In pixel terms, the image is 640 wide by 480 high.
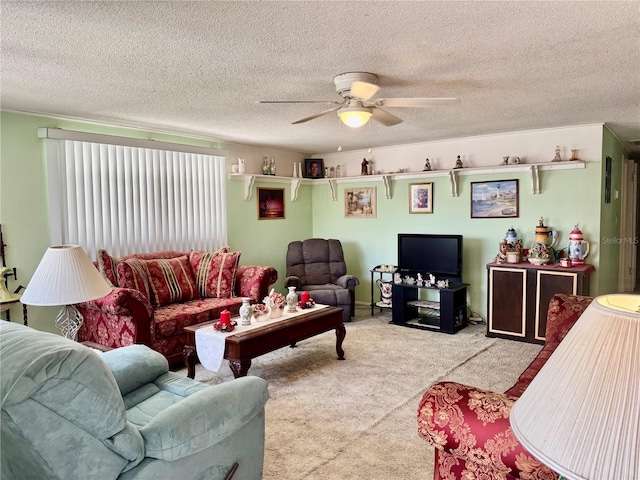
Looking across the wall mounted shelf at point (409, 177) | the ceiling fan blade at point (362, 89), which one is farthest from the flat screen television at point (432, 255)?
the ceiling fan blade at point (362, 89)

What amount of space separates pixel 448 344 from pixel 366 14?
11.6 ft

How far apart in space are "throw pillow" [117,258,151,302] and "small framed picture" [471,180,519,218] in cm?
382

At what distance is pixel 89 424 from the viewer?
1.34 metres

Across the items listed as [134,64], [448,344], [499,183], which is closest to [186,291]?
[134,64]

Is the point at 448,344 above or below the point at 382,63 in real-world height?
below

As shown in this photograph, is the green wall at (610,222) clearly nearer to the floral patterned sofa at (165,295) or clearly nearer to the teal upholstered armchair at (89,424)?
the floral patterned sofa at (165,295)

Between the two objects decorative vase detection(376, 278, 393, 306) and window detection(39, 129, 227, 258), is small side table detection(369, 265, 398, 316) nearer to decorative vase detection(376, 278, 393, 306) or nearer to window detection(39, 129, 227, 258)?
decorative vase detection(376, 278, 393, 306)

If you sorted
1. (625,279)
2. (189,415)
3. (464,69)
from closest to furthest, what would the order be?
(189,415) < (464,69) < (625,279)

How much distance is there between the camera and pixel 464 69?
2777 mm

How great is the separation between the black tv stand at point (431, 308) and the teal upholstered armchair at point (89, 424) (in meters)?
3.55

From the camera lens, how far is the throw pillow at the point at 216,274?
4.66 m

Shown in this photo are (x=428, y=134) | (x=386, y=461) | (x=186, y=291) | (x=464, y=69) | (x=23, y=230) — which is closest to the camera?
(x=386, y=461)

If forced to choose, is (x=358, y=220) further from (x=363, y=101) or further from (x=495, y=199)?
(x=363, y=101)

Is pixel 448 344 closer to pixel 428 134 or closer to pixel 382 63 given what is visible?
pixel 428 134
